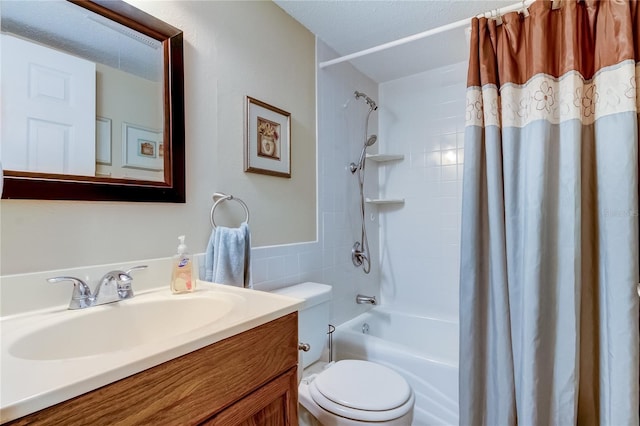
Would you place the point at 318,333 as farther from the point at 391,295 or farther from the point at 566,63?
the point at 566,63

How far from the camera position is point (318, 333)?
1.52m

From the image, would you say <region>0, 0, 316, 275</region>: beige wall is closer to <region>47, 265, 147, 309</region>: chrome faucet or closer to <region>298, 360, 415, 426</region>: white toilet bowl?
<region>47, 265, 147, 309</region>: chrome faucet

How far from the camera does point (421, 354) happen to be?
1.66m

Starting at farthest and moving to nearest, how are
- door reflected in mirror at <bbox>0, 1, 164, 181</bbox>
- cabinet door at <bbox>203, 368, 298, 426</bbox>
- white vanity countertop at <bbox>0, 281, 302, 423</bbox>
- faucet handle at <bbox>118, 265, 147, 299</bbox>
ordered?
1. faucet handle at <bbox>118, 265, 147, 299</bbox>
2. door reflected in mirror at <bbox>0, 1, 164, 181</bbox>
3. cabinet door at <bbox>203, 368, 298, 426</bbox>
4. white vanity countertop at <bbox>0, 281, 302, 423</bbox>

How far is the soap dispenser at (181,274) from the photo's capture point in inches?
40.2

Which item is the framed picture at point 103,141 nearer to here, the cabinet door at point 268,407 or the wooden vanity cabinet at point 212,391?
the wooden vanity cabinet at point 212,391

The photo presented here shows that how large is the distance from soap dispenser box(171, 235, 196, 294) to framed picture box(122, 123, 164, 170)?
0.31 m

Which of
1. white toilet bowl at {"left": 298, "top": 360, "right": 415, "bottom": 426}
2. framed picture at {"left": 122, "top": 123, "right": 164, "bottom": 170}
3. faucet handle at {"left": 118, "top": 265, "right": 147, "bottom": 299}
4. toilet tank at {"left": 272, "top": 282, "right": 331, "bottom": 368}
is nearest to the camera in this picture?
faucet handle at {"left": 118, "top": 265, "right": 147, "bottom": 299}

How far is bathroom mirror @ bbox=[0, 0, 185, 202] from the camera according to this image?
0.82 meters

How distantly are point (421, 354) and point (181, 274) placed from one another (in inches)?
50.7

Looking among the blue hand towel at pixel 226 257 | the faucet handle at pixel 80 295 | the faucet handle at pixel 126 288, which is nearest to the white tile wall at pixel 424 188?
the blue hand towel at pixel 226 257

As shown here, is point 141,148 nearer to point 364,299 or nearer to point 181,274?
point 181,274

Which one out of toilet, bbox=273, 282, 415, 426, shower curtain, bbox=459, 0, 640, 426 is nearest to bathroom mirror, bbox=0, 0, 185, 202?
toilet, bbox=273, 282, 415, 426

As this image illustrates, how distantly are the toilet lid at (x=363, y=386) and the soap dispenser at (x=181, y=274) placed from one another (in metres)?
0.67
